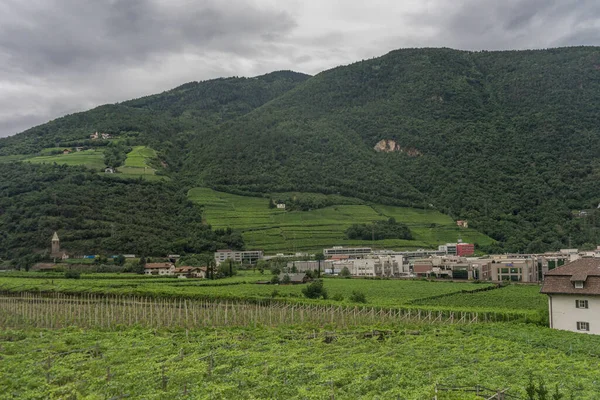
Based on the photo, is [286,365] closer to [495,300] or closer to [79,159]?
[495,300]

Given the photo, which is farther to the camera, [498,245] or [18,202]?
[498,245]

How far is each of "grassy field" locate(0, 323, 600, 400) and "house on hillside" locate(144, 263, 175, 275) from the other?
5932cm

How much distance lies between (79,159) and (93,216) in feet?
139

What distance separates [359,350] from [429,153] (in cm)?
17311

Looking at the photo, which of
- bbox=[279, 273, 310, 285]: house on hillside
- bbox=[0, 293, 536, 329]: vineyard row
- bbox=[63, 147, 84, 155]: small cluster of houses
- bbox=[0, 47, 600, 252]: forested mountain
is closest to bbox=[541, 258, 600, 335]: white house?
bbox=[0, 293, 536, 329]: vineyard row

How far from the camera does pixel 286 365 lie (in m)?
17.6

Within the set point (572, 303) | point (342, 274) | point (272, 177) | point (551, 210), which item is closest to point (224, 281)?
point (342, 274)

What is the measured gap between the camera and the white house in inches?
1203

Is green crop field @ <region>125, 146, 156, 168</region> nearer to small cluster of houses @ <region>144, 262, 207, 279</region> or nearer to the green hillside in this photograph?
the green hillside

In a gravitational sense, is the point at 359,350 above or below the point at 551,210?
below

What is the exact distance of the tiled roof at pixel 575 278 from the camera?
30.7 m

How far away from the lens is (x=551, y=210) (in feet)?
479

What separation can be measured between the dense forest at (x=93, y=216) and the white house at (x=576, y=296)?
79.7 m

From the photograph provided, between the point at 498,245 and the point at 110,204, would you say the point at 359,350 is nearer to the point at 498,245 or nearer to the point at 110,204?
the point at 110,204
